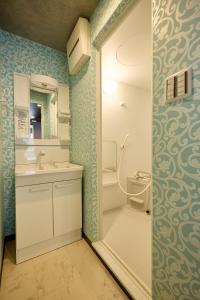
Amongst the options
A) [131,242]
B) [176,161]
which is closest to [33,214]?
[131,242]

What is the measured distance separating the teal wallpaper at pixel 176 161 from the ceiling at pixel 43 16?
3.20 feet

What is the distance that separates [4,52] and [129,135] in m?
2.16

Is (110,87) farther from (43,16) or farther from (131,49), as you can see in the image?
(43,16)

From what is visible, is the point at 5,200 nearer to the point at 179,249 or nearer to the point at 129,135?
the point at 179,249

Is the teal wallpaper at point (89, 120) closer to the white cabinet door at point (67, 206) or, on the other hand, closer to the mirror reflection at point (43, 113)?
the white cabinet door at point (67, 206)

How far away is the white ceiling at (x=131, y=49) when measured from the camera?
134 cm

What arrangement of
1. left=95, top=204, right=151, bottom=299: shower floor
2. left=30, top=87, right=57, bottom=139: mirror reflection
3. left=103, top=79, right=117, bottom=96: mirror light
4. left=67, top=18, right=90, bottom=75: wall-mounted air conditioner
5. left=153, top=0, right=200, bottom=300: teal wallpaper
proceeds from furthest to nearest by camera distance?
left=103, top=79, right=117, bottom=96: mirror light, left=30, top=87, right=57, bottom=139: mirror reflection, left=67, top=18, right=90, bottom=75: wall-mounted air conditioner, left=95, top=204, right=151, bottom=299: shower floor, left=153, top=0, right=200, bottom=300: teal wallpaper

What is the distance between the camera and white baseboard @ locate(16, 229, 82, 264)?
4.56 ft

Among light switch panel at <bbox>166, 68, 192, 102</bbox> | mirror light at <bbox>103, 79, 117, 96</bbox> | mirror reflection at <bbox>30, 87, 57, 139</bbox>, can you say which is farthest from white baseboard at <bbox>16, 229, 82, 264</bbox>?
mirror light at <bbox>103, 79, 117, 96</bbox>

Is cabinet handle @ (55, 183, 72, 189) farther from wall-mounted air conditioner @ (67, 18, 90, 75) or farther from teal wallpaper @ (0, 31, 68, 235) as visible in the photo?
wall-mounted air conditioner @ (67, 18, 90, 75)

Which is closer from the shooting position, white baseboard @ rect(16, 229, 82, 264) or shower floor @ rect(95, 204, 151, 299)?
shower floor @ rect(95, 204, 151, 299)

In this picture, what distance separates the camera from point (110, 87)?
8.44 ft

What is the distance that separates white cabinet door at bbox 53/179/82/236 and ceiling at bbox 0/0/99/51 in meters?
1.70

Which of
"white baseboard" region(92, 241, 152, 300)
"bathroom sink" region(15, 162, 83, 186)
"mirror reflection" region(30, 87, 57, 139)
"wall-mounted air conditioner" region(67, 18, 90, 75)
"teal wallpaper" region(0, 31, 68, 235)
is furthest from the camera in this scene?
"mirror reflection" region(30, 87, 57, 139)
